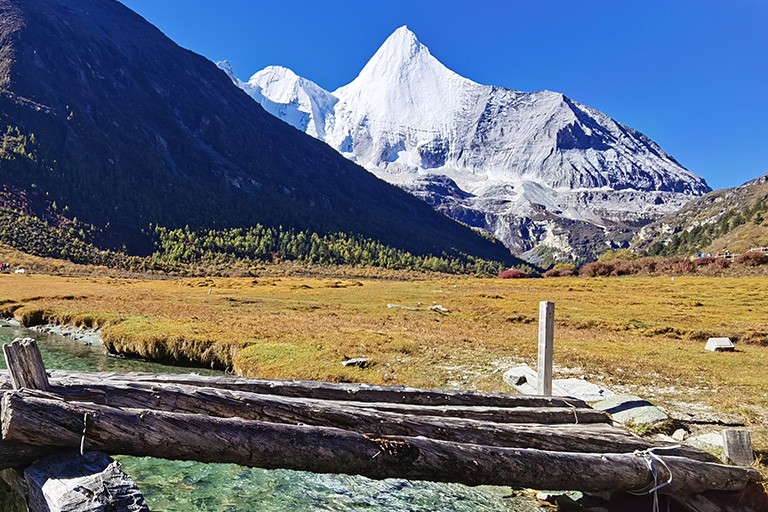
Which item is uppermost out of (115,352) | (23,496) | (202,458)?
(202,458)

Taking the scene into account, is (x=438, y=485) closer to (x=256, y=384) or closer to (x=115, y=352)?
(x=256, y=384)

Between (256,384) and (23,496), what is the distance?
3912mm

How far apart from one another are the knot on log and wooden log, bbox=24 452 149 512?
3330mm

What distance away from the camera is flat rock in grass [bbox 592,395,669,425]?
12.2 metres

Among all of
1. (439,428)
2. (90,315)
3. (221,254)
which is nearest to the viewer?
(439,428)

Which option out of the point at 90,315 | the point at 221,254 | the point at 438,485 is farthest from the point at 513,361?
the point at 221,254

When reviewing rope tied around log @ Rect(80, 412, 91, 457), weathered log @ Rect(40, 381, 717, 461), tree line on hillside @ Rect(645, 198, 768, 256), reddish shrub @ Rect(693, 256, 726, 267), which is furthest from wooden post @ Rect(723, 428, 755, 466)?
tree line on hillside @ Rect(645, 198, 768, 256)

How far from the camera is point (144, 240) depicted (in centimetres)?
17738

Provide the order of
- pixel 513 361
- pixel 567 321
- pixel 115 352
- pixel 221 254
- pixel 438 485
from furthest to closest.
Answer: pixel 221 254, pixel 567 321, pixel 115 352, pixel 513 361, pixel 438 485

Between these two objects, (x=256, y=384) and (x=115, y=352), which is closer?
(x=256, y=384)

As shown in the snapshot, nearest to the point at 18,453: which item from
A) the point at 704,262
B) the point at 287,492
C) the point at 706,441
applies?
the point at 287,492

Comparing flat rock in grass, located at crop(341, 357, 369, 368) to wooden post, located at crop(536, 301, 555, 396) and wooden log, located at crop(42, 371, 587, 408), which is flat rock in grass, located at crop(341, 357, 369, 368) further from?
wooden log, located at crop(42, 371, 587, 408)

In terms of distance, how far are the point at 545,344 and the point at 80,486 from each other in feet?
34.7

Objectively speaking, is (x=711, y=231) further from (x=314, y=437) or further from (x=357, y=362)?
(x=314, y=437)
